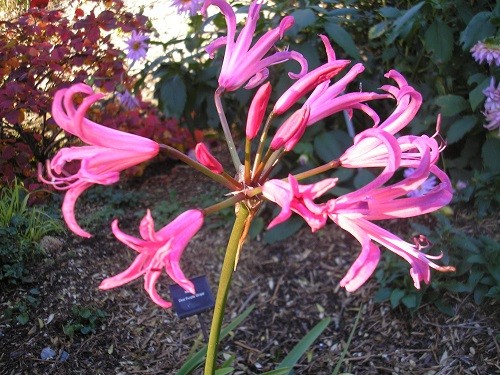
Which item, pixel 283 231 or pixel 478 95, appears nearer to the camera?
pixel 478 95

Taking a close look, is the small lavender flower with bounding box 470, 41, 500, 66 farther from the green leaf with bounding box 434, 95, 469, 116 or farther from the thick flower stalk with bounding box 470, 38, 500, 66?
the green leaf with bounding box 434, 95, 469, 116

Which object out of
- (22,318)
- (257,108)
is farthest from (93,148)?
(22,318)

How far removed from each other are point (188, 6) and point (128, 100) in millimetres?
881

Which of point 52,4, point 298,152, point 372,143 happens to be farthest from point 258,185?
point 52,4

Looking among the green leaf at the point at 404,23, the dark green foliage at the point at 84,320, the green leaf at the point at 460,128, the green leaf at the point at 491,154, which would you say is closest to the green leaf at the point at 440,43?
the green leaf at the point at 404,23

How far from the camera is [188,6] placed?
3.63 m

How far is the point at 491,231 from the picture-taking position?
3.43 meters

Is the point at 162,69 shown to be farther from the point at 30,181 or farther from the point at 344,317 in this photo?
the point at 344,317

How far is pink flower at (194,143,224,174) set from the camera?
1.34 metres

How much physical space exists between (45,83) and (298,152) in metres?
1.50

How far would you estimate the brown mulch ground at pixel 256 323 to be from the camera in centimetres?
281

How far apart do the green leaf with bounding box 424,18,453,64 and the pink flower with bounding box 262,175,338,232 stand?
2465 millimetres

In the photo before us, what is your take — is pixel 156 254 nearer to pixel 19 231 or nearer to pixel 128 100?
pixel 19 231

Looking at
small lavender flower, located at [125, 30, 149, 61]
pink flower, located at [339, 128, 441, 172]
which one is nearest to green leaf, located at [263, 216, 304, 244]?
small lavender flower, located at [125, 30, 149, 61]
